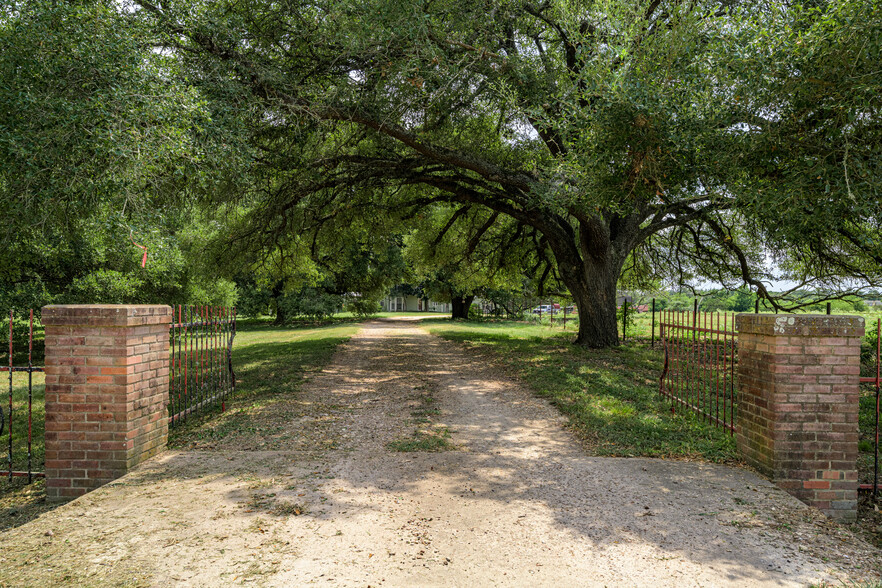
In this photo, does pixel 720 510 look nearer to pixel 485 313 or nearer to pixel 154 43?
pixel 154 43

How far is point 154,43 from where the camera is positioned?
7.49 m

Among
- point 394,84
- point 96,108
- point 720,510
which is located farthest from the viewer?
point 394,84

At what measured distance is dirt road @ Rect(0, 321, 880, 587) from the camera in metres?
3.11

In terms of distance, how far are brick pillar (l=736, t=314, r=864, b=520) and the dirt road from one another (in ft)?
1.24

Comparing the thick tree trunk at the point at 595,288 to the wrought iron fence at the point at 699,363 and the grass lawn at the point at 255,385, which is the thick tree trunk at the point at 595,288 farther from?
the grass lawn at the point at 255,385

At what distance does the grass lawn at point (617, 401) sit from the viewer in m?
5.69

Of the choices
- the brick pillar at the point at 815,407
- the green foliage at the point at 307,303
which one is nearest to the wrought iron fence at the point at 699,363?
the brick pillar at the point at 815,407

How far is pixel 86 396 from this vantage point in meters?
4.63

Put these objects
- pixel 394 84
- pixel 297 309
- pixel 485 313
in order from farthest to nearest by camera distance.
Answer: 1. pixel 485 313
2. pixel 297 309
3. pixel 394 84

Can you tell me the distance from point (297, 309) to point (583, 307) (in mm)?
21133

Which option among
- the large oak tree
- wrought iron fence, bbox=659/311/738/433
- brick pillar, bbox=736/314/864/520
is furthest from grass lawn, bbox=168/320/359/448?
brick pillar, bbox=736/314/864/520

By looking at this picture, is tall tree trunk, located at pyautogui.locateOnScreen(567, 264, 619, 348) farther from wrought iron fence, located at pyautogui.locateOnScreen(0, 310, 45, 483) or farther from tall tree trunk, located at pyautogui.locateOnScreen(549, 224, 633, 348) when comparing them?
wrought iron fence, located at pyautogui.locateOnScreen(0, 310, 45, 483)

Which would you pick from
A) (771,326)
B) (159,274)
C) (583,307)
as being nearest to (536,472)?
(771,326)

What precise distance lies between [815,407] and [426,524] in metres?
3.65
